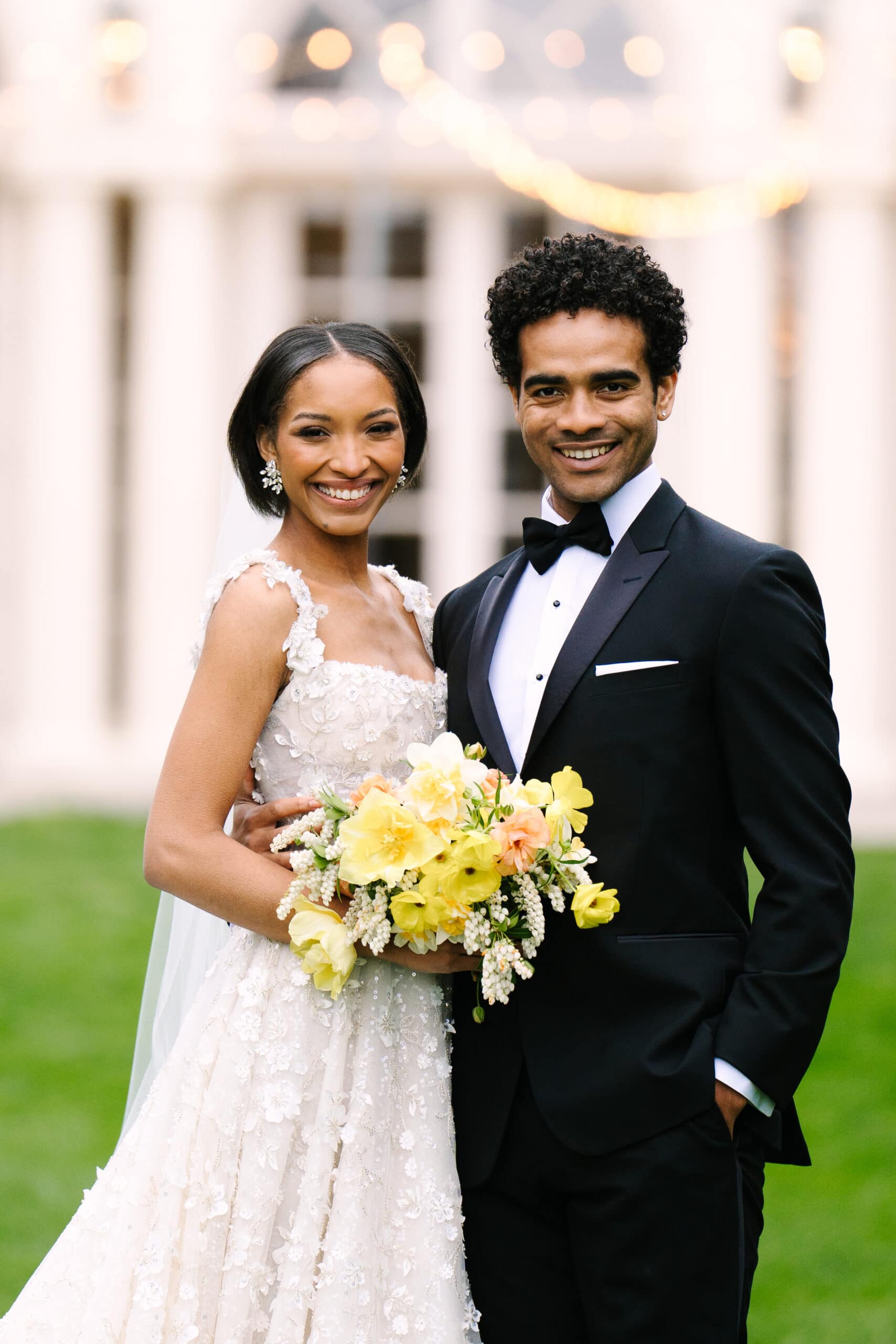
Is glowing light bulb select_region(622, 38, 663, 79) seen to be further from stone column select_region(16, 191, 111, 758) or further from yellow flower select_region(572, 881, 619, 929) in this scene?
yellow flower select_region(572, 881, 619, 929)

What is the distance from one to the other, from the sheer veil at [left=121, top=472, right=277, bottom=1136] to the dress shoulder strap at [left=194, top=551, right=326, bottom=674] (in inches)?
6.8

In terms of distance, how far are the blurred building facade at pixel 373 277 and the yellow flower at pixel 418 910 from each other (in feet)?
23.9

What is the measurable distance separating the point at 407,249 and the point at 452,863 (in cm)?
841

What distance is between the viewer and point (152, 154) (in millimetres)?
9797

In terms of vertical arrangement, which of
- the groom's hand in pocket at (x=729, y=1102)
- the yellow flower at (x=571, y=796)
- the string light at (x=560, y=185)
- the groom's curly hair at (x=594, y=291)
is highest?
the string light at (x=560, y=185)

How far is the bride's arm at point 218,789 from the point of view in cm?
288

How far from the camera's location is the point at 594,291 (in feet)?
9.48

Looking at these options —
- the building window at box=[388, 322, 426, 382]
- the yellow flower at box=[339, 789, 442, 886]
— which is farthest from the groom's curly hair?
the building window at box=[388, 322, 426, 382]

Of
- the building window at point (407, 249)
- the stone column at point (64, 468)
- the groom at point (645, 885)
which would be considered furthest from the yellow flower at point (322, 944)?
the building window at point (407, 249)

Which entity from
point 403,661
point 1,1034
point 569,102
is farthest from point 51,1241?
point 569,102

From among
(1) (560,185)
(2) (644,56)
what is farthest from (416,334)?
(2) (644,56)

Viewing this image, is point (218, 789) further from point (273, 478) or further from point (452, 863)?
point (273, 478)

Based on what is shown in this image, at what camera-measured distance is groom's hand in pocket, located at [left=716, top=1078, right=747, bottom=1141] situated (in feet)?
8.76

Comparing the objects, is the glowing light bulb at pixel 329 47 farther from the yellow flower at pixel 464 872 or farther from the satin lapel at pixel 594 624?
the yellow flower at pixel 464 872
